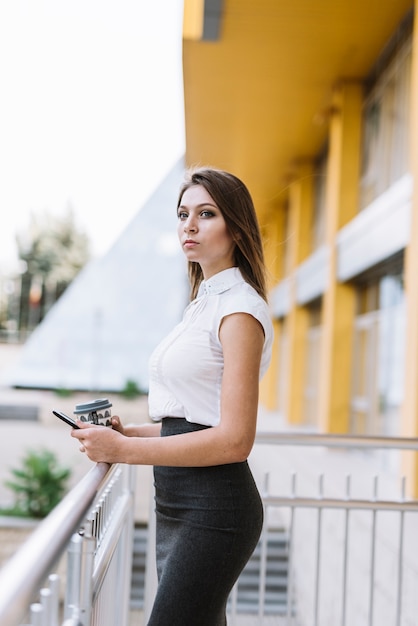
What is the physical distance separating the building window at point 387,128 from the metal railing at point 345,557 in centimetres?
405

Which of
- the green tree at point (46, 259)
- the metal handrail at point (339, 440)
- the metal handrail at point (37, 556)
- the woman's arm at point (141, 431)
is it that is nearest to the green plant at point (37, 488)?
Answer: the metal handrail at point (339, 440)

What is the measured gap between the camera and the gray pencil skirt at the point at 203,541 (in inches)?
Result: 60.7

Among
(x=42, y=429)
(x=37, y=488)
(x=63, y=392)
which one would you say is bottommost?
(x=42, y=429)

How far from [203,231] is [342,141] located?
30.5 ft

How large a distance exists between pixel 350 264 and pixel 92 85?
14.4 meters

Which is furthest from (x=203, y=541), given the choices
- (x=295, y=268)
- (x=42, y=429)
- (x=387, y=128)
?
(x=42, y=429)

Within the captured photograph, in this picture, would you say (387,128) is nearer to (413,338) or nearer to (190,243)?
(413,338)

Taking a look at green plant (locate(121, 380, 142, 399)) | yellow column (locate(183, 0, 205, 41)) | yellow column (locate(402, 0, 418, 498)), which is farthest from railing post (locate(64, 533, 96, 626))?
green plant (locate(121, 380, 142, 399))

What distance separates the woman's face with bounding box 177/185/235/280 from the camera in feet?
5.54

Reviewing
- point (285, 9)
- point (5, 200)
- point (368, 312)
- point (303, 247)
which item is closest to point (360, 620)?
point (285, 9)

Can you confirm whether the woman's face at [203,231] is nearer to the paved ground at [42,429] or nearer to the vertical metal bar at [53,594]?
the vertical metal bar at [53,594]

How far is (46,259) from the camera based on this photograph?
29672 millimetres

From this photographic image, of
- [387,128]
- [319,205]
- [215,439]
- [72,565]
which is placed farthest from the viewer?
[319,205]

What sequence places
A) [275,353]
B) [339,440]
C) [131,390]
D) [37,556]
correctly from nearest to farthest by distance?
1. [37,556]
2. [339,440]
3. [275,353]
4. [131,390]
